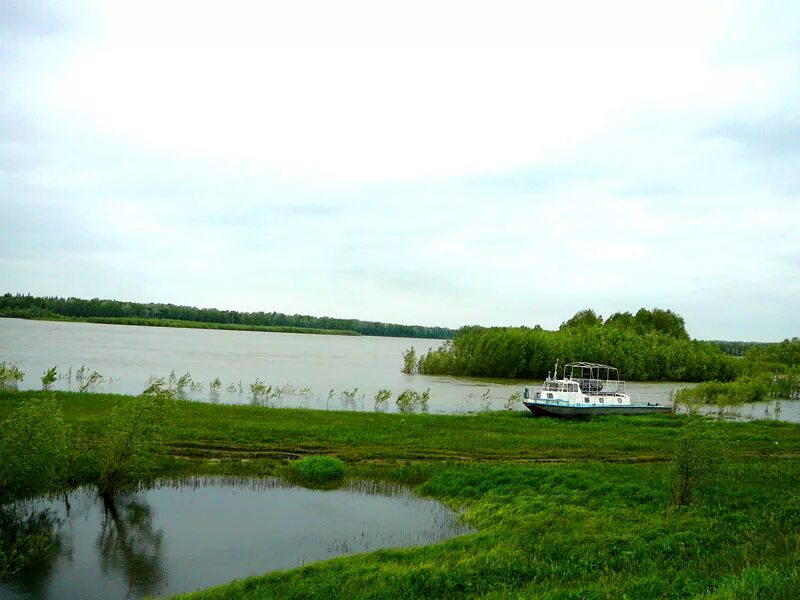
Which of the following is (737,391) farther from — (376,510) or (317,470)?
(376,510)

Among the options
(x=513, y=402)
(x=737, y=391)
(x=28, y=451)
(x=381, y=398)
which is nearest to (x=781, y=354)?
(x=737, y=391)

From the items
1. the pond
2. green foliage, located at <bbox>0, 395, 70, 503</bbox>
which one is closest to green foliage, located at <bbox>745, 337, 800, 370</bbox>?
the pond

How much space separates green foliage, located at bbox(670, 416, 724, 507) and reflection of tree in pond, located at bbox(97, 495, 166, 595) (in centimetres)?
1217

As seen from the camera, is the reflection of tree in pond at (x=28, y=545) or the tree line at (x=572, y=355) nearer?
the reflection of tree in pond at (x=28, y=545)

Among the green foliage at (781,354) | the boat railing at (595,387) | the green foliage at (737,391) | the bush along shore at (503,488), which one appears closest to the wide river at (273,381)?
the green foliage at (737,391)

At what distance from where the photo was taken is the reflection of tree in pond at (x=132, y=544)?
41.0 feet

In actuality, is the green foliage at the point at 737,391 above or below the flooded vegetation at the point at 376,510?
above

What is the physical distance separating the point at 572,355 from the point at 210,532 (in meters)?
69.7

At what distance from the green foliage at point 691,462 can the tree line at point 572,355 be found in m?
62.9

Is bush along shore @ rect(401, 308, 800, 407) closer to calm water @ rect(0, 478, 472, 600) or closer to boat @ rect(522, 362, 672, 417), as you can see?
boat @ rect(522, 362, 672, 417)

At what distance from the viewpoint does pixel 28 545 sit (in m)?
13.5

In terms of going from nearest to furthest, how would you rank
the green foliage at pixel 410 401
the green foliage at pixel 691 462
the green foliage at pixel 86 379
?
the green foliage at pixel 691 462 < the green foliage at pixel 410 401 < the green foliage at pixel 86 379

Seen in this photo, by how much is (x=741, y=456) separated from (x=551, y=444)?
7497mm

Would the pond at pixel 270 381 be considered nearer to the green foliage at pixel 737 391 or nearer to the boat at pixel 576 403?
the green foliage at pixel 737 391
